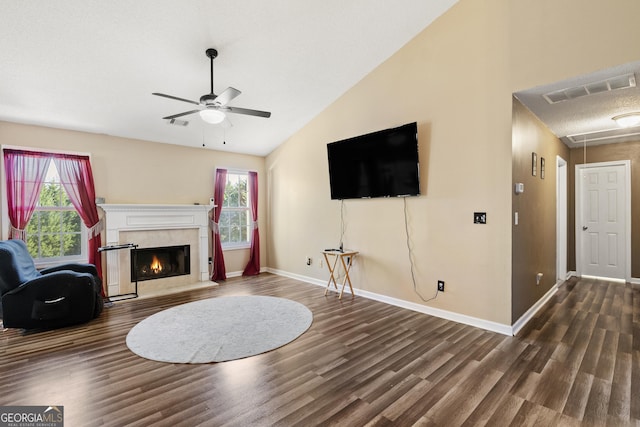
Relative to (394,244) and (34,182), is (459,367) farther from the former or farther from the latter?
(34,182)

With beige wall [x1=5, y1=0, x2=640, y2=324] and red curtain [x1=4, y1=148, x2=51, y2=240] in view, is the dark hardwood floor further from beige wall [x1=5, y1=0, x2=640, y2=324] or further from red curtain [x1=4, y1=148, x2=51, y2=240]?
red curtain [x1=4, y1=148, x2=51, y2=240]

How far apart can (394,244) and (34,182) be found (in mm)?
5105

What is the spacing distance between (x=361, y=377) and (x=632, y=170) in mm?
5931

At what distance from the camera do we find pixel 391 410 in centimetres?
193

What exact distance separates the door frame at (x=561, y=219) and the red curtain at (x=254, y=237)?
537cm

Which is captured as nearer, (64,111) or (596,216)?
(64,111)

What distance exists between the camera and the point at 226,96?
286 cm

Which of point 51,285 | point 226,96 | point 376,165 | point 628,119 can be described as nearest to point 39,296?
point 51,285

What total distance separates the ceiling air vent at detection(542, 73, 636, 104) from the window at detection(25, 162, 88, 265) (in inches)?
253

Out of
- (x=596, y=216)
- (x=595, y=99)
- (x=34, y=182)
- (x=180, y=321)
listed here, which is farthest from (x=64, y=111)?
(x=596, y=216)

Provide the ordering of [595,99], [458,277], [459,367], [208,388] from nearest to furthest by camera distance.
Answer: [208,388], [459,367], [595,99], [458,277]

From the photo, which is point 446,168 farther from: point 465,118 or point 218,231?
point 218,231

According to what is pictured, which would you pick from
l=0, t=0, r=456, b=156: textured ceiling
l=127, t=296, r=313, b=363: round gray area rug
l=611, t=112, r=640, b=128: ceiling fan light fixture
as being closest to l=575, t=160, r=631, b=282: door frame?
l=611, t=112, r=640, b=128: ceiling fan light fixture

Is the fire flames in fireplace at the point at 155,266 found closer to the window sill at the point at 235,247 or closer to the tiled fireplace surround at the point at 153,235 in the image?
the tiled fireplace surround at the point at 153,235
